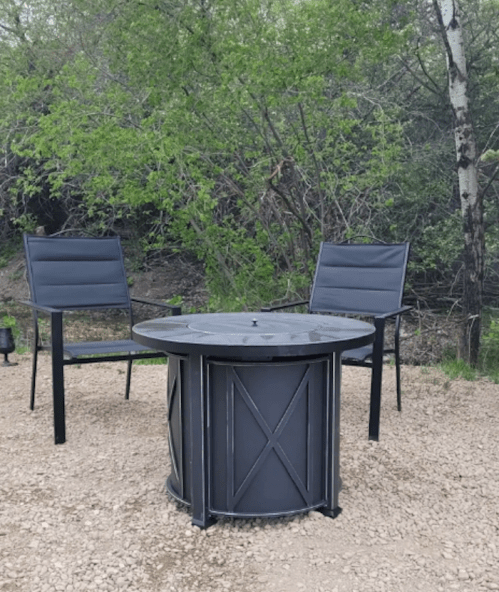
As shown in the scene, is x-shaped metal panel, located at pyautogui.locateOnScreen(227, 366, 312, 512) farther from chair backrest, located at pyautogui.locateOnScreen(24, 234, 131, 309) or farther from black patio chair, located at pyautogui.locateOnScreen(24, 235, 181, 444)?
chair backrest, located at pyautogui.locateOnScreen(24, 234, 131, 309)

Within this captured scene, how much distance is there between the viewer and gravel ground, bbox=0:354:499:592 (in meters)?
2.06

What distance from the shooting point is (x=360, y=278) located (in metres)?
4.26

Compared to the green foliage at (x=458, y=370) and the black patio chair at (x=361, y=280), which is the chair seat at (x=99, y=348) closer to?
the black patio chair at (x=361, y=280)

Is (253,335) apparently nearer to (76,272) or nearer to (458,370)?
(76,272)

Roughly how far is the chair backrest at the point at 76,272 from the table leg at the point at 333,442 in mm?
2071

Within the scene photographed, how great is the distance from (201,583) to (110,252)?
2.70 metres

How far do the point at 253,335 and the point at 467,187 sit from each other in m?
3.99

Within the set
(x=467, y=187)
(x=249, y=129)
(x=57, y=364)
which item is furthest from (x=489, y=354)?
(x=57, y=364)

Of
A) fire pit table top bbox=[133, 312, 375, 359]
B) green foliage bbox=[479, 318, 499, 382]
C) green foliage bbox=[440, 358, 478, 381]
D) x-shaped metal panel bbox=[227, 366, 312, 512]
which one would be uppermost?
fire pit table top bbox=[133, 312, 375, 359]

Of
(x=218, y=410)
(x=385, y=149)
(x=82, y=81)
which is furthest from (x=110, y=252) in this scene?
(x=385, y=149)

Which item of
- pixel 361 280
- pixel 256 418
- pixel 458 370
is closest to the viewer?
pixel 256 418

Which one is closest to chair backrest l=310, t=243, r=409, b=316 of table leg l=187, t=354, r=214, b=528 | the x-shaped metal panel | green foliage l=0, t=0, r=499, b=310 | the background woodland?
the background woodland

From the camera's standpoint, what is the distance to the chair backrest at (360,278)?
13.5 ft

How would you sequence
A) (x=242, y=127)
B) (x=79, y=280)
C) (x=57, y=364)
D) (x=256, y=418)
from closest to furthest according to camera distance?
(x=256, y=418) → (x=57, y=364) → (x=79, y=280) → (x=242, y=127)
